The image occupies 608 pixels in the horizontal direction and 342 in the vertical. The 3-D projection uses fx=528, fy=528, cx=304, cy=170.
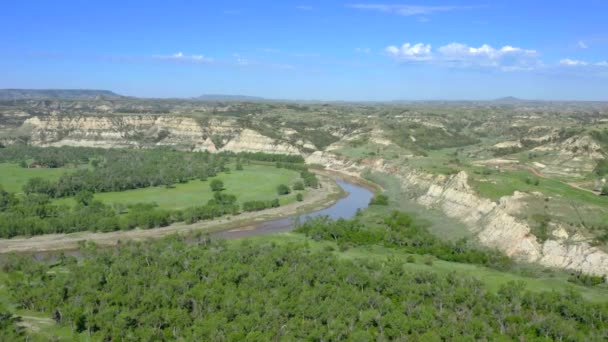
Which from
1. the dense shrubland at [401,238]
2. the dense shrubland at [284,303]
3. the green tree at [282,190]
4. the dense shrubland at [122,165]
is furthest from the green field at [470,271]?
the dense shrubland at [122,165]

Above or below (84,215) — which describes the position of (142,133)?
above

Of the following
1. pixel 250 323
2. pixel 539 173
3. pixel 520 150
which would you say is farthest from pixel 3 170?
pixel 520 150

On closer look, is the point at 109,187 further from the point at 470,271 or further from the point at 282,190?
the point at 470,271

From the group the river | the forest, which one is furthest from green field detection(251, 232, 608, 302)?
the forest

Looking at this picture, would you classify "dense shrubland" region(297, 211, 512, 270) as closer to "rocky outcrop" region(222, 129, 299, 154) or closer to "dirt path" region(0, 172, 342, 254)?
"dirt path" region(0, 172, 342, 254)

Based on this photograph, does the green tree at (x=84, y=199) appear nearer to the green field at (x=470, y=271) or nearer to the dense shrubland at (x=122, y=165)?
the dense shrubland at (x=122, y=165)

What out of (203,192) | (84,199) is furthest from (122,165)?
(84,199)
